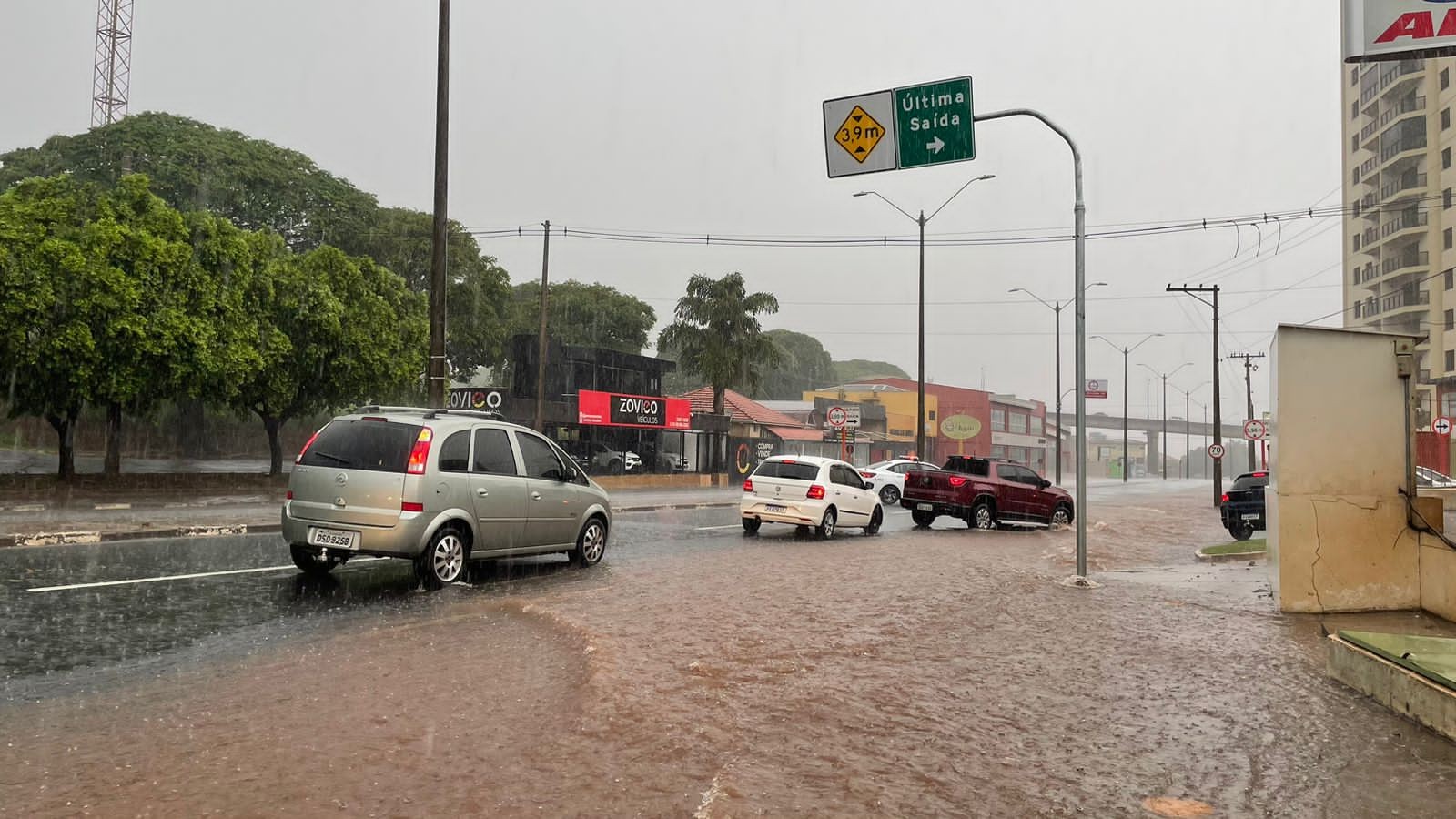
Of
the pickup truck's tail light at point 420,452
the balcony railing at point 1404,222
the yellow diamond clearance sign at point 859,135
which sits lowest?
the pickup truck's tail light at point 420,452

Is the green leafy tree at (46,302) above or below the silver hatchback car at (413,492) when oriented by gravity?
above

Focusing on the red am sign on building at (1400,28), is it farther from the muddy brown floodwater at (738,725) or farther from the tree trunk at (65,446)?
the tree trunk at (65,446)

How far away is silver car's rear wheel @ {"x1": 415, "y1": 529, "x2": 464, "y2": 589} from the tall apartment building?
61099 millimetres

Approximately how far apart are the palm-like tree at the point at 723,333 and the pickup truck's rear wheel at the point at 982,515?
86.3 feet

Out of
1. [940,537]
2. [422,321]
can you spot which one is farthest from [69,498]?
[940,537]

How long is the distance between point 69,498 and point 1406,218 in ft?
240

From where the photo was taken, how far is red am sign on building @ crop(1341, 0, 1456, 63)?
9.78 m

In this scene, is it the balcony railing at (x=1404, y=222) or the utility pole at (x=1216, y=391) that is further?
the balcony railing at (x=1404, y=222)

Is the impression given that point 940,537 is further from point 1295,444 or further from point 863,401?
point 863,401

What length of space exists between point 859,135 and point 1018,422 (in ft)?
291

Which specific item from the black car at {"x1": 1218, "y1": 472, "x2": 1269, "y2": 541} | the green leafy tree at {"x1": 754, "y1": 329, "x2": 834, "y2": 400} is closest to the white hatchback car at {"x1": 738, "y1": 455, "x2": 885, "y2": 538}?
the black car at {"x1": 1218, "y1": 472, "x2": 1269, "y2": 541}

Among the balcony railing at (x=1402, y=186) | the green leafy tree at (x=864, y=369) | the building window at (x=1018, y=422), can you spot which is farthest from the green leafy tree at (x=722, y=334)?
the green leafy tree at (x=864, y=369)

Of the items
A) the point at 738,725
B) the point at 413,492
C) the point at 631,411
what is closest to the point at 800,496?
the point at 413,492

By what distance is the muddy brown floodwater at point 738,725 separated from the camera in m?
4.26
